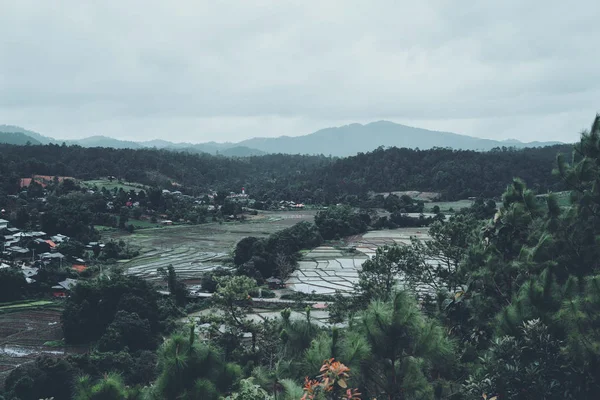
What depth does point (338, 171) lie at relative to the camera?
306 ft

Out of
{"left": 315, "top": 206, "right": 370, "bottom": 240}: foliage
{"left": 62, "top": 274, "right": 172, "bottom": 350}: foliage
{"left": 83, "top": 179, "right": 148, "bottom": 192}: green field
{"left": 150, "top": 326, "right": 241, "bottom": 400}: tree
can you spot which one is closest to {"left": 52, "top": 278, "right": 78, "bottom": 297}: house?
{"left": 62, "top": 274, "right": 172, "bottom": 350}: foliage

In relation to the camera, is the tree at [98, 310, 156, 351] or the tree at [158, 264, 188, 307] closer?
the tree at [98, 310, 156, 351]

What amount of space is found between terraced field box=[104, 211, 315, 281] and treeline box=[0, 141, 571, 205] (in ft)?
67.7

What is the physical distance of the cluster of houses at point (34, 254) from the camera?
28.8 metres

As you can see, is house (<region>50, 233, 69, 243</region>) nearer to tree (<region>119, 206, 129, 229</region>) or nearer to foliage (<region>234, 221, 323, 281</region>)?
tree (<region>119, 206, 129, 229</region>)

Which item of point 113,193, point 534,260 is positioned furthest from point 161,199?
point 534,260

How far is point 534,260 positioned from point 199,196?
7503cm

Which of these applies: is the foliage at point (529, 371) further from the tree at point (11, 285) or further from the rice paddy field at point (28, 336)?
the tree at point (11, 285)

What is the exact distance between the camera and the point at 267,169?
127875mm

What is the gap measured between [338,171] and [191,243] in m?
51.2

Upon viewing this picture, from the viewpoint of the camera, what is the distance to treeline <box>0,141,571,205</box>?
7350 centimetres

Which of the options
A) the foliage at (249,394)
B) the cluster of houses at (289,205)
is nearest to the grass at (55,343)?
the foliage at (249,394)

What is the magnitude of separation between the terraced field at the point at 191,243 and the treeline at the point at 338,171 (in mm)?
20624

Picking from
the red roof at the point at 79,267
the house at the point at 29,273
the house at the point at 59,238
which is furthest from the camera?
the house at the point at 59,238
